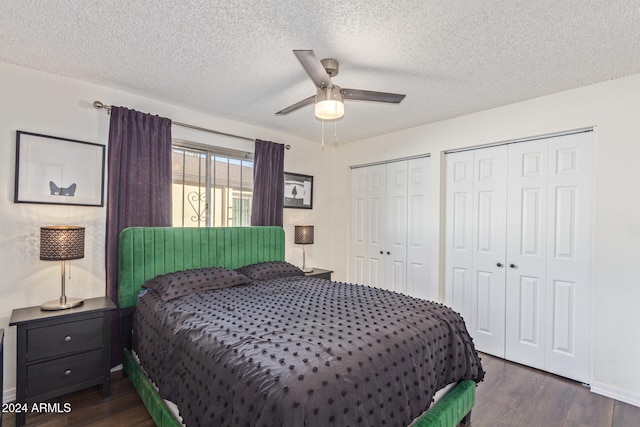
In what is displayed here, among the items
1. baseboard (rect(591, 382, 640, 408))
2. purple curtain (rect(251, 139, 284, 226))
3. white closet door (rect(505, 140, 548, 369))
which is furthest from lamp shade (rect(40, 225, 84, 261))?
baseboard (rect(591, 382, 640, 408))

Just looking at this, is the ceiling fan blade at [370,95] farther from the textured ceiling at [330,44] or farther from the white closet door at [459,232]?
the white closet door at [459,232]

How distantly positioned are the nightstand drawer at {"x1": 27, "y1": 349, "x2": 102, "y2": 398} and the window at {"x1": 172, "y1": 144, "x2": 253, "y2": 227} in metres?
1.35

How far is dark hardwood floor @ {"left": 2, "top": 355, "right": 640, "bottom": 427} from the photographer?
210cm

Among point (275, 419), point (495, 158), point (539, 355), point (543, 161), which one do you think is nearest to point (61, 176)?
point (275, 419)

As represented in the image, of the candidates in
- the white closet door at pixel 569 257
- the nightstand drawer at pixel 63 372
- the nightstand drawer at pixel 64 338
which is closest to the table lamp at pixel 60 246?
the nightstand drawer at pixel 64 338

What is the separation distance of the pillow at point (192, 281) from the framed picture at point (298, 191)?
4.77 ft

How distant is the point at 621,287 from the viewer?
8.04 ft

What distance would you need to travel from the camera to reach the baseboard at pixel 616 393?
2357mm

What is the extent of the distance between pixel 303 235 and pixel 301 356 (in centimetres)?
258

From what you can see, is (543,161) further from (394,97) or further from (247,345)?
(247,345)

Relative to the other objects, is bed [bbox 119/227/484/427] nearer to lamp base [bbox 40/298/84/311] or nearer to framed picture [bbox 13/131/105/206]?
lamp base [bbox 40/298/84/311]

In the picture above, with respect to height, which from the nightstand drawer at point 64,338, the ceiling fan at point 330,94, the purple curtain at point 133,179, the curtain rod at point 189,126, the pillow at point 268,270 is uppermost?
the curtain rod at point 189,126

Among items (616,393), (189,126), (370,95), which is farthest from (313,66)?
(616,393)

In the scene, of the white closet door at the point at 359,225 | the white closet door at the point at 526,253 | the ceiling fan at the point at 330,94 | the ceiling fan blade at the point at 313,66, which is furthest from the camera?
the white closet door at the point at 359,225
